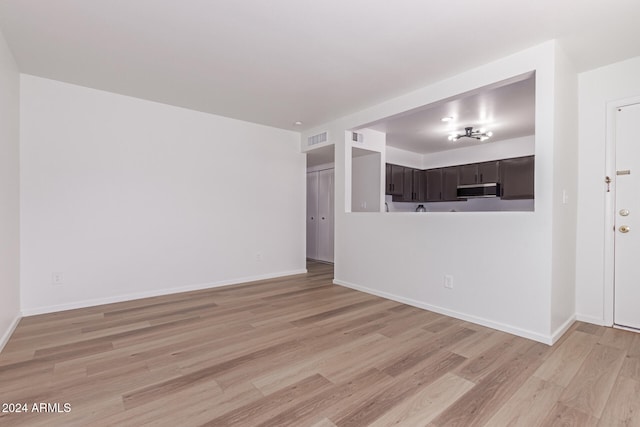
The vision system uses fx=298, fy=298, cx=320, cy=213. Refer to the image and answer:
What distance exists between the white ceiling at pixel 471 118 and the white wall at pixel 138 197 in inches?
80.6

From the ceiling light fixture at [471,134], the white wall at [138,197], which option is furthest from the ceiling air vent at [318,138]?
the ceiling light fixture at [471,134]

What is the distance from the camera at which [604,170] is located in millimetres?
2883

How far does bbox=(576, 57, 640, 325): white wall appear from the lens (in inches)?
112

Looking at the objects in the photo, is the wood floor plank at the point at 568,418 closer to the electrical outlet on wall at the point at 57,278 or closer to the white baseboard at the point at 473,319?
the white baseboard at the point at 473,319

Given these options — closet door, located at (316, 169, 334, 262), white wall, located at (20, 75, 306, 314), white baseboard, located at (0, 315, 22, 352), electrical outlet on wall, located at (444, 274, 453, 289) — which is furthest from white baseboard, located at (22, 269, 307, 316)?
electrical outlet on wall, located at (444, 274, 453, 289)

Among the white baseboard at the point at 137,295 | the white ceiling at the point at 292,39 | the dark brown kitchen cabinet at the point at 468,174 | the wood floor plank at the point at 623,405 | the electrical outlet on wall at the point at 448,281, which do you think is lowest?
the wood floor plank at the point at 623,405

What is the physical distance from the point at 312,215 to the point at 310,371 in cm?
546

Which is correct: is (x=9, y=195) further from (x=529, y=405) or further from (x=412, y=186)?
(x=412, y=186)

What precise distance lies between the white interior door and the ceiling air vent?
3.37 m

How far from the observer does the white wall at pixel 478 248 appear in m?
2.49

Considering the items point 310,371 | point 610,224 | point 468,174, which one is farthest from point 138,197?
point 468,174

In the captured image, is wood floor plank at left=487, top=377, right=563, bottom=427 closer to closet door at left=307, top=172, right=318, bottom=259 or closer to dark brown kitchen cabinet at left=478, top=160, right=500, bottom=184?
dark brown kitchen cabinet at left=478, top=160, right=500, bottom=184

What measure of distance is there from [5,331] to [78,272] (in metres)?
0.95

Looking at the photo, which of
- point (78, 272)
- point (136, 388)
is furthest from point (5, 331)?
point (136, 388)
